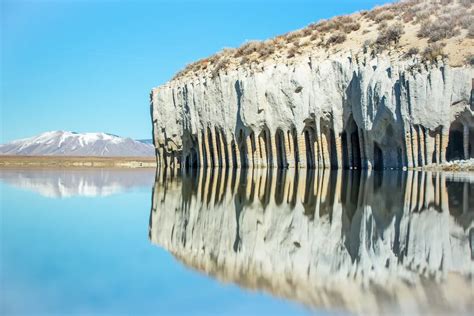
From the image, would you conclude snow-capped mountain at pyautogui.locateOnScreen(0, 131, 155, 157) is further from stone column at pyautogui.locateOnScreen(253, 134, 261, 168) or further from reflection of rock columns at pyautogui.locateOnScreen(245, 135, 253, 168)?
stone column at pyautogui.locateOnScreen(253, 134, 261, 168)

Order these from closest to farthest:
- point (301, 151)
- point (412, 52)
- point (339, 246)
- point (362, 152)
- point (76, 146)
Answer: point (339, 246) < point (362, 152) < point (412, 52) < point (301, 151) < point (76, 146)

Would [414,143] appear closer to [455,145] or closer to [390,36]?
[455,145]

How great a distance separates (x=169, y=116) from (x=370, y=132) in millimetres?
19254

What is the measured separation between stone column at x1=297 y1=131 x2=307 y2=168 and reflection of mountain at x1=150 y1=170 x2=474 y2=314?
1748 centimetres

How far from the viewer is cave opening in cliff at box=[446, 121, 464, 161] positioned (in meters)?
24.9

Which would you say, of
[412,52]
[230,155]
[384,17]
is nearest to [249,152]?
[230,155]

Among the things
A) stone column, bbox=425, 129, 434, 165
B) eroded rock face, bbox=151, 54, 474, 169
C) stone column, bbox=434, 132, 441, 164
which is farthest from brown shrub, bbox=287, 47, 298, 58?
stone column, bbox=434, 132, 441, 164

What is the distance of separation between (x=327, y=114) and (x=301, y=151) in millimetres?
2491

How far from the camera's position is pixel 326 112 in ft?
94.5

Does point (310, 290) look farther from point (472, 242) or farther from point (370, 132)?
point (370, 132)

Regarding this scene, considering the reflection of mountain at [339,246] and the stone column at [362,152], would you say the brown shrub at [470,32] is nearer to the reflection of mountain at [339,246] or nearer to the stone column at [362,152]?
the stone column at [362,152]

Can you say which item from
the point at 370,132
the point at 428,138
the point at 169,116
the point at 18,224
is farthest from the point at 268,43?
the point at 18,224

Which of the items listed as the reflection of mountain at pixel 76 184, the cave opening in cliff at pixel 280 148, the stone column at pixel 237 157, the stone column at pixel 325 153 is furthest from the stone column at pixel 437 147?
the stone column at pixel 237 157

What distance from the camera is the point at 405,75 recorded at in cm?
2430
